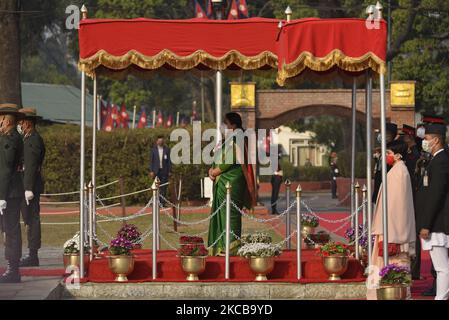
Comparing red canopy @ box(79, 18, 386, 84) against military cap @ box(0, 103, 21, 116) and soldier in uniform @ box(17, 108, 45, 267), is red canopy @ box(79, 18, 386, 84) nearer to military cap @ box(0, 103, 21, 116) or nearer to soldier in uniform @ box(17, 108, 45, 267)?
military cap @ box(0, 103, 21, 116)

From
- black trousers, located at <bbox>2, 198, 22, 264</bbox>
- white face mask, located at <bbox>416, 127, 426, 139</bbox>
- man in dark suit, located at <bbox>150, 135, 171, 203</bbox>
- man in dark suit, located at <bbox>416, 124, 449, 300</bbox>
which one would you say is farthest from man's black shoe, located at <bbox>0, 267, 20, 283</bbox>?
man in dark suit, located at <bbox>150, 135, 171, 203</bbox>

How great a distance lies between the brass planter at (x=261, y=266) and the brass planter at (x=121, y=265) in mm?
1570

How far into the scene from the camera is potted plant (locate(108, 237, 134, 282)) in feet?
50.6

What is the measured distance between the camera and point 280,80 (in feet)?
50.7

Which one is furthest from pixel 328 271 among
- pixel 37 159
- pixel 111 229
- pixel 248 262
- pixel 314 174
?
pixel 314 174

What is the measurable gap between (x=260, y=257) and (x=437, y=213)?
8.64 feet

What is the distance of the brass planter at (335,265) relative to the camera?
15.4 m

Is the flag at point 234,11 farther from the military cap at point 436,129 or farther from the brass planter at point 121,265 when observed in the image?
the military cap at point 436,129

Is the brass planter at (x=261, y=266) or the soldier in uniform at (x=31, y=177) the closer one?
the brass planter at (x=261, y=266)

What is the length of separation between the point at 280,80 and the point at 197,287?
114 inches

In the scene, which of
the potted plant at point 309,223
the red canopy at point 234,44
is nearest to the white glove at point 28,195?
the red canopy at point 234,44

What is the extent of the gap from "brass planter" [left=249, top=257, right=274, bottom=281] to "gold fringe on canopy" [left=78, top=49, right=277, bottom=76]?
273 cm

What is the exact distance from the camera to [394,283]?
13.6 metres

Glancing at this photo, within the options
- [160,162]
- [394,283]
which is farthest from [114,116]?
[394,283]
